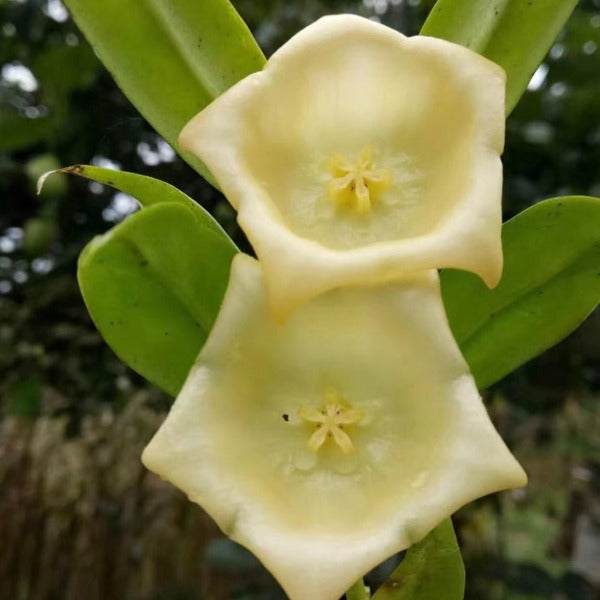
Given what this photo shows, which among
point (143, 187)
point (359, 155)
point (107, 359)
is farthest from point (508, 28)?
point (107, 359)

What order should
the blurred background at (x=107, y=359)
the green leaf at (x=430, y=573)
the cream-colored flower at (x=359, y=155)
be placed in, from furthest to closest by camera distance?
the blurred background at (x=107, y=359) < the green leaf at (x=430, y=573) < the cream-colored flower at (x=359, y=155)

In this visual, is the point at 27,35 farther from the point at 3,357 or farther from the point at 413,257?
the point at 413,257

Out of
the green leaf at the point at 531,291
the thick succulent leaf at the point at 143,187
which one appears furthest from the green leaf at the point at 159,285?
the green leaf at the point at 531,291

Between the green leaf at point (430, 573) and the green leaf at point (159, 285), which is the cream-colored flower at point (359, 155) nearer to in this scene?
the green leaf at point (159, 285)

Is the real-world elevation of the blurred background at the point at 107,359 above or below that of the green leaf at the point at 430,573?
below

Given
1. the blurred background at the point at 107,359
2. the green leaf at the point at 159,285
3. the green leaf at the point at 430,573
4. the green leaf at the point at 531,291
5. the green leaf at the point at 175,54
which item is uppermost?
the green leaf at the point at 175,54

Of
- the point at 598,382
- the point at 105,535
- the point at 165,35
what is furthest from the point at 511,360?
the point at 105,535

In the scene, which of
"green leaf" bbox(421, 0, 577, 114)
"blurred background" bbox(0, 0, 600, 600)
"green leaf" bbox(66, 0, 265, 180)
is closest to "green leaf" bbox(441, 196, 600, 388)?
"green leaf" bbox(421, 0, 577, 114)
